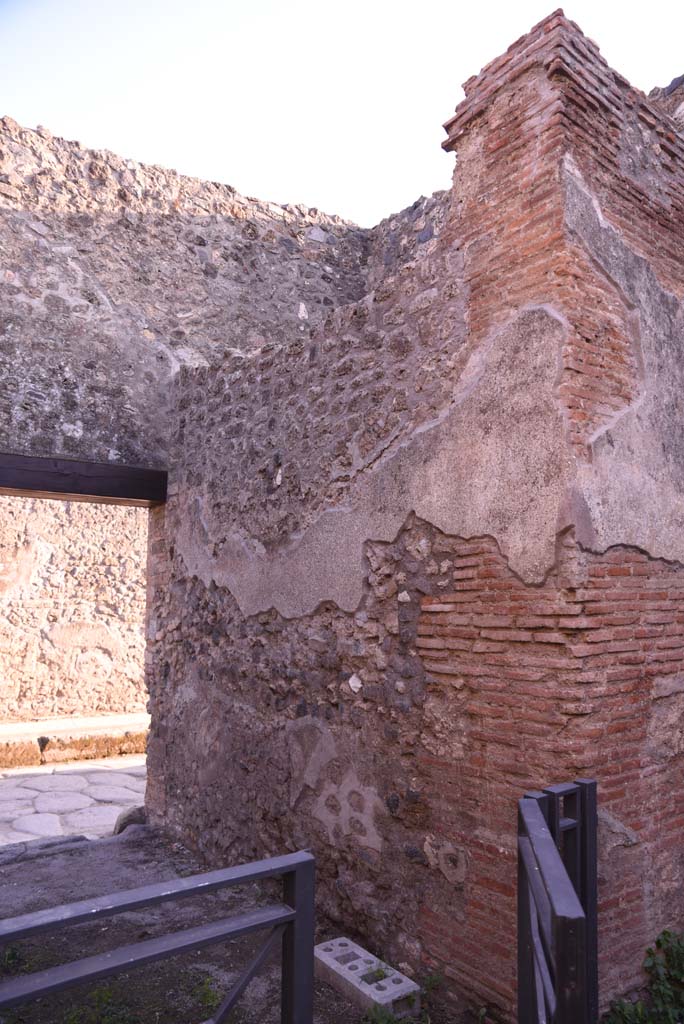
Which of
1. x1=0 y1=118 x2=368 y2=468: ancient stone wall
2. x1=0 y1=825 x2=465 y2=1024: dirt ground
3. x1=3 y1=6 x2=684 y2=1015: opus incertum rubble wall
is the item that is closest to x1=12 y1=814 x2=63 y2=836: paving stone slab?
x1=0 y1=825 x2=465 y2=1024: dirt ground

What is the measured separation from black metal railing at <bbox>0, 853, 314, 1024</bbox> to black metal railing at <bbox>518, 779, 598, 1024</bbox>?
497 mm

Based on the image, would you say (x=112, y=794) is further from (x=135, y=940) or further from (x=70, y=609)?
(x=135, y=940)

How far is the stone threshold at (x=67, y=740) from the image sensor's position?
7742mm

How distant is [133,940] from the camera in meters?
3.29

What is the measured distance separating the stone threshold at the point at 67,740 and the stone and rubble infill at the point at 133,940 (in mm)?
3242

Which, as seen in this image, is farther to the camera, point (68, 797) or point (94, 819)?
point (68, 797)

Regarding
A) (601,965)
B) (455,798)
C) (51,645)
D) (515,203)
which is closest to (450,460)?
(515,203)

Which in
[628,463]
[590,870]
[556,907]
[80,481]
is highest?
[80,481]

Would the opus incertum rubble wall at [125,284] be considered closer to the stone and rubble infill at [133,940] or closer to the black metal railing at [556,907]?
the stone and rubble infill at [133,940]

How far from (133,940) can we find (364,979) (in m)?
1.11

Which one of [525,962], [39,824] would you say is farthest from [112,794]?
[525,962]

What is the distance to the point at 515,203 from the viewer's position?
276 centimetres

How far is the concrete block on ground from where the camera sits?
2607 millimetres

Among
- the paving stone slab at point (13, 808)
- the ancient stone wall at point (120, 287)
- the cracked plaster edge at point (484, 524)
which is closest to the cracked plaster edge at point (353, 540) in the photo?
the cracked plaster edge at point (484, 524)
